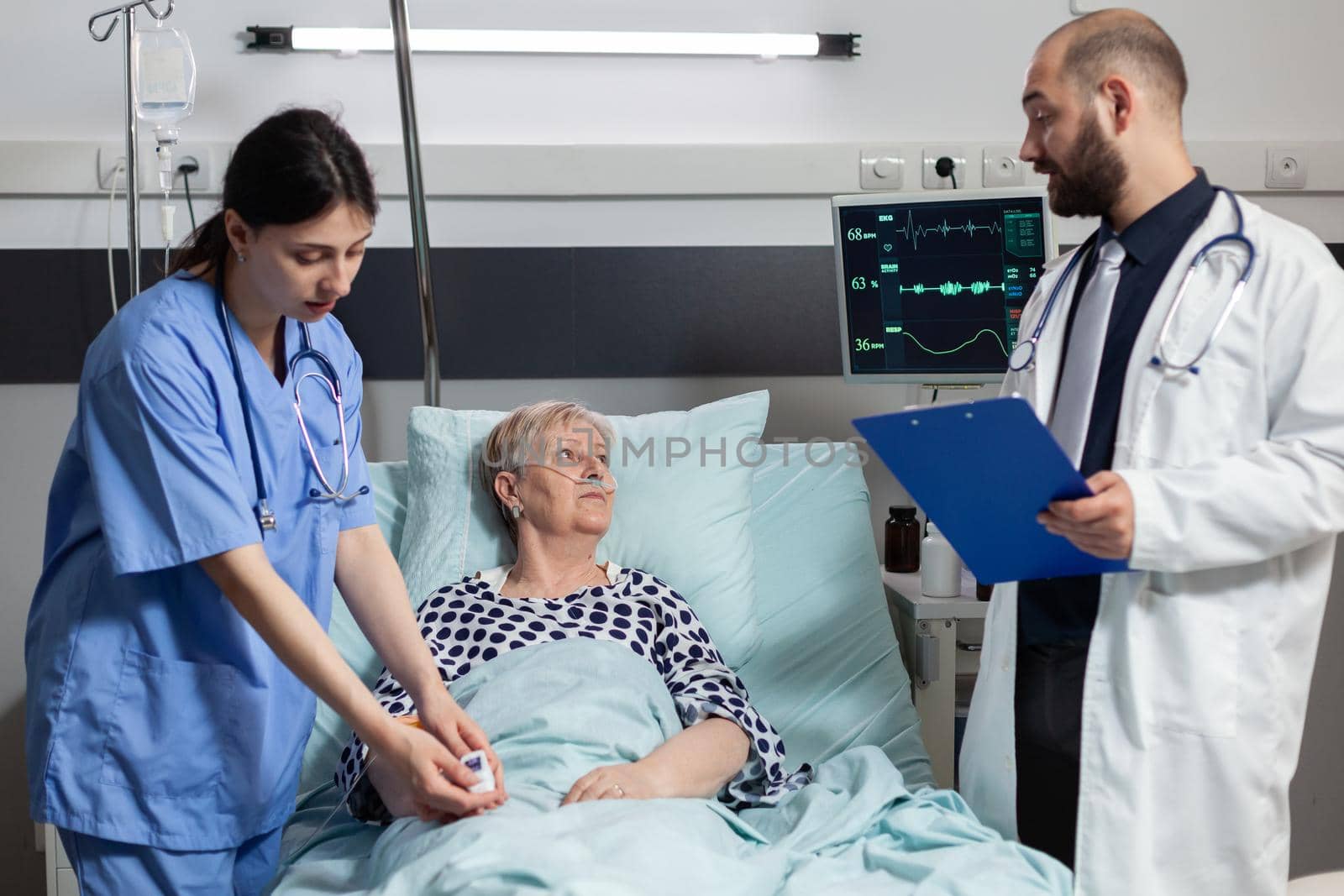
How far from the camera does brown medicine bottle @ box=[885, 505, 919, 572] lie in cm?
227

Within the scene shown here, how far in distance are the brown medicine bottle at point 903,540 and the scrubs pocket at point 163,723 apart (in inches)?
52.3

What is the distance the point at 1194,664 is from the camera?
1.38m

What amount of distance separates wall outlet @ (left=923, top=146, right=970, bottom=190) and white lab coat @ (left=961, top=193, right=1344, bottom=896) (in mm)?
1086

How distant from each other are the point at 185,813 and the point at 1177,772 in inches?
45.0

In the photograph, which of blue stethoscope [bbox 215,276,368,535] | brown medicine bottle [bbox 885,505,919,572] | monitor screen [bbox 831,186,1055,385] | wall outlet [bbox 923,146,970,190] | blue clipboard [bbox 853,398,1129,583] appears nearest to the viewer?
blue clipboard [bbox 853,398,1129,583]

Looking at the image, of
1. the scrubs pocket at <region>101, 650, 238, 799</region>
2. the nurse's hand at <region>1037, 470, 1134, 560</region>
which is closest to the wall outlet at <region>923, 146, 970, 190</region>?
the nurse's hand at <region>1037, 470, 1134, 560</region>

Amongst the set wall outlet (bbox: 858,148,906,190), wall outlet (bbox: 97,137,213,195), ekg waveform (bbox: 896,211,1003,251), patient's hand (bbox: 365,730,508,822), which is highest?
wall outlet (bbox: 97,137,213,195)

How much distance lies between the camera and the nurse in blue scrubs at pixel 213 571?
1.23 metres

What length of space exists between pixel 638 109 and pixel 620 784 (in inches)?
59.1

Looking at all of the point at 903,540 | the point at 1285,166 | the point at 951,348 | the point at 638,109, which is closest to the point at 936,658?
the point at 903,540

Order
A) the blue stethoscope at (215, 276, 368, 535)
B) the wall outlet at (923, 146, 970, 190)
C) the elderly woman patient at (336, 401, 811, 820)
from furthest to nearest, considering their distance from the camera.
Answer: the wall outlet at (923, 146, 970, 190) → the elderly woman patient at (336, 401, 811, 820) → the blue stethoscope at (215, 276, 368, 535)

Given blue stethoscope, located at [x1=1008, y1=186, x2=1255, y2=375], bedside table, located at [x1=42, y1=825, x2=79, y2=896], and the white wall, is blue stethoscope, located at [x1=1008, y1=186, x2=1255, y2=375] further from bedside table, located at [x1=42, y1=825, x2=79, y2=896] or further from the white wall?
bedside table, located at [x1=42, y1=825, x2=79, y2=896]

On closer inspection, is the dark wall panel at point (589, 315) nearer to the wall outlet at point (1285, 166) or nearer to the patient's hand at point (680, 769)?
the wall outlet at point (1285, 166)

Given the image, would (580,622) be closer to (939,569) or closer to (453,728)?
(453,728)
